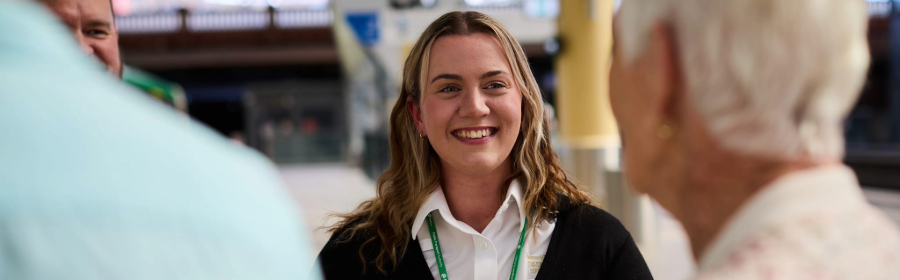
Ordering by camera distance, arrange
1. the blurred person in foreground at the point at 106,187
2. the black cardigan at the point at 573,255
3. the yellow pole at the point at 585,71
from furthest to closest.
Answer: the yellow pole at the point at 585,71 < the black cardigan at the point at 573,255 < the blurred person in foreground at the point at 106,187

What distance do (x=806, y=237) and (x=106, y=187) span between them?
63cm

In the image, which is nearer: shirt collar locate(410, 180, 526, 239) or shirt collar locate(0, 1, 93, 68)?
shirt collar locate(0, 1, 93, 68)

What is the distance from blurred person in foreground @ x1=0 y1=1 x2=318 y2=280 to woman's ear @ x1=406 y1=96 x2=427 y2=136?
4.14ft

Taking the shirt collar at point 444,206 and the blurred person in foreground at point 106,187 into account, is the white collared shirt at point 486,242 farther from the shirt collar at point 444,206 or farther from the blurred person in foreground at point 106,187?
the blurred person in foreground at point 106,187

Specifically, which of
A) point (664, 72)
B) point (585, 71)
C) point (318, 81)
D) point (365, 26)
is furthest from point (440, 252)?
point (318, 81)

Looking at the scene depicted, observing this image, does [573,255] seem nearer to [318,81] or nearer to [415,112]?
[415,112]

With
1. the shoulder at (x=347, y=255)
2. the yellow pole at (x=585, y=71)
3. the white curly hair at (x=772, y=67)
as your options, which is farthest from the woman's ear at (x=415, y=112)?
the yellow pole at (x=585, y=71)

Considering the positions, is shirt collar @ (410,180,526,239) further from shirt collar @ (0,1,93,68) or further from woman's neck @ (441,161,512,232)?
shirt collar @ (0,1,93,68)

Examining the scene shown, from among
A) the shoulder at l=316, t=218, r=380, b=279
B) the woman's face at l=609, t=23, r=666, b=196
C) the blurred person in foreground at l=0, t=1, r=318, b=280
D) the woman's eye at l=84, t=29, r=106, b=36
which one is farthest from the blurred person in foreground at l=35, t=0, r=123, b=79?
the woman's face at l=609, t=23, r=666, b=196

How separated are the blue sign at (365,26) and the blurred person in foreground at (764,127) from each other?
733cm

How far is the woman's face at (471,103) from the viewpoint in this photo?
1649mm

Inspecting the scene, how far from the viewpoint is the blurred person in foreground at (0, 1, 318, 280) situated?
1.46 ft

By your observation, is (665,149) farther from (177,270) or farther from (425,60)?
(425,60)

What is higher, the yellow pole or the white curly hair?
the white curly hair
